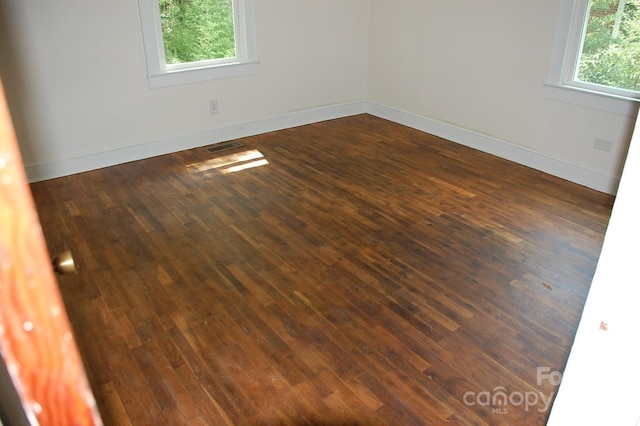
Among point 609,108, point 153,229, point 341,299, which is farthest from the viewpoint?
point 609,108

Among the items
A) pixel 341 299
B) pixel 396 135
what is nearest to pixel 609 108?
pixel 396 135

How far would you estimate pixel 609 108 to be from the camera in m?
3.51

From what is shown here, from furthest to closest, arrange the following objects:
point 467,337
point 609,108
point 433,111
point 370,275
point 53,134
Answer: point 433,111 < point 53,134 < point 609,108 < point 370,275 < point 467,337

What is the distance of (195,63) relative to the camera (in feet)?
14.2

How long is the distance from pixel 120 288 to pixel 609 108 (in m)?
3.38

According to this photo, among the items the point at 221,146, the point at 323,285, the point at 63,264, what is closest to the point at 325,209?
the point at 323,285

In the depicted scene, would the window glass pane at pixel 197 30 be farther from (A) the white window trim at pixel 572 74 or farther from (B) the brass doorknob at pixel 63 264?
(B) the brass doorknob at pixel 63 264

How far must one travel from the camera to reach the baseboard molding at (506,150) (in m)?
3.71

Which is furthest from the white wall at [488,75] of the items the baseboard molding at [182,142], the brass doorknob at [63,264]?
the brass doorknob at [63,264]

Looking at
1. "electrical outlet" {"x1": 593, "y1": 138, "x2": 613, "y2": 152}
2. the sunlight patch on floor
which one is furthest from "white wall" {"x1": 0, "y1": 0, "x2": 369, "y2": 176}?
"electrical outlet" {"x1": 593, "y1": 138, "x2": 613, "y2": 152}

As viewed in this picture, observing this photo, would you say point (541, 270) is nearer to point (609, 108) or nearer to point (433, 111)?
point (609, 108)

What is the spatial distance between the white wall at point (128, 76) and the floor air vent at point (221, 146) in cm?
19

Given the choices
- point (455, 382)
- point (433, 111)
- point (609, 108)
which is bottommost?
point (455, 382)

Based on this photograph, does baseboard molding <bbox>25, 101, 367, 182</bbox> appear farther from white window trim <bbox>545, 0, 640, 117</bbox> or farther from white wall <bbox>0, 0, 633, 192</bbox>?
white window trim <bbox>545, 0, 640, 117</bbox>
